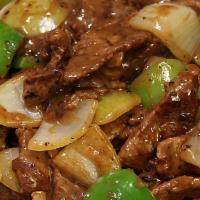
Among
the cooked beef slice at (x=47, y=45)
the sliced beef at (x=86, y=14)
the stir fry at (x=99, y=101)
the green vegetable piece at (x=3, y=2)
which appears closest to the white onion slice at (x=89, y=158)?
the stir fry at (x=99, y=101)

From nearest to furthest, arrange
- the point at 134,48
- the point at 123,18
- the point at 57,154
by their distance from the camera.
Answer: the point at 57,154 < the point at 134,48 < the point at 123,18

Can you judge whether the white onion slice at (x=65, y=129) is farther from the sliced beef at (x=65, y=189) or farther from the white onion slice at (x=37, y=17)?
the white onion slice at (x=37, y=17)

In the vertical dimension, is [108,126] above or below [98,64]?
below

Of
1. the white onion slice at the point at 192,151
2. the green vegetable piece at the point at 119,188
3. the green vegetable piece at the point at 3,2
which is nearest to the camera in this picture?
the green vegetable piece at the point at 119,188

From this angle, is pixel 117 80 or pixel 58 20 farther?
pixel 58 20

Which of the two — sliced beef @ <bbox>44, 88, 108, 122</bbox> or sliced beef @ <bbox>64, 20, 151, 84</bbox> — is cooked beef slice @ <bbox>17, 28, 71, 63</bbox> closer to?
sliced beef @ <bbox>64, 20, 151, 84</bbox>

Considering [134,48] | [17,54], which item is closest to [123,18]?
[134,48]

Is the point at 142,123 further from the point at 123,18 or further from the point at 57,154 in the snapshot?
the point at 123,18
